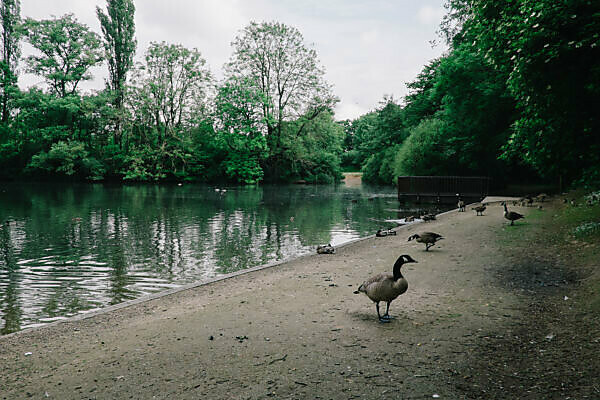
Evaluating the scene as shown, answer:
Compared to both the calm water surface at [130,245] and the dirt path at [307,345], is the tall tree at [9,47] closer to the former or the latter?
the calm water surface at [130,245]

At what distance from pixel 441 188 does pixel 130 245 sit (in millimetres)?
28538

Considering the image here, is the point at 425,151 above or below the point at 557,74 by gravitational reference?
below

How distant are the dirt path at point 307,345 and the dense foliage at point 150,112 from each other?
57676 millimetres

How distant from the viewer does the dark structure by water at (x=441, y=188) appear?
37.2 m

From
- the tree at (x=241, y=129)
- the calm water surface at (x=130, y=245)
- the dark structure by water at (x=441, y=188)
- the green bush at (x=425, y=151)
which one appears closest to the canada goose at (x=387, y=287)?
the calm water surface at (x=130, y=245)

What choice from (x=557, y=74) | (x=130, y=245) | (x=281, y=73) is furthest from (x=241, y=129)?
(x=557, y=74)

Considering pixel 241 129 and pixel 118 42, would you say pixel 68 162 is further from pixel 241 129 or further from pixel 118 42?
pixel 241 129

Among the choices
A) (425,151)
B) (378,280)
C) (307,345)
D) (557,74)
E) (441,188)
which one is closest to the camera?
(307,345)

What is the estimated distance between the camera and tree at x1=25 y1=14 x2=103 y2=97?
58.0 metres

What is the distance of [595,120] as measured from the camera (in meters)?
9.70

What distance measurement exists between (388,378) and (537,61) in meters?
8.29

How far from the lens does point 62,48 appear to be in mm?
59406

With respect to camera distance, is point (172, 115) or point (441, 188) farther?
point (172, 115)

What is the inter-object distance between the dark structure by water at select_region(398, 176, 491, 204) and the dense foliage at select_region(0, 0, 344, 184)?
30.4 meters
